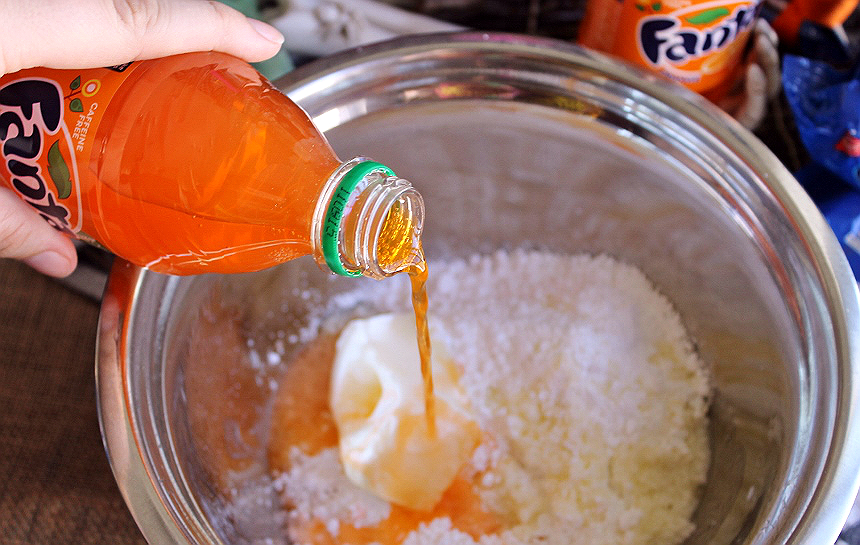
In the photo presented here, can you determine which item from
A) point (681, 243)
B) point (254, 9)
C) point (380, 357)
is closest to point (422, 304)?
point (380, 357)

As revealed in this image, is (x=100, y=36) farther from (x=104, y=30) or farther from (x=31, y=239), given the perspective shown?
(x=31, y=239)

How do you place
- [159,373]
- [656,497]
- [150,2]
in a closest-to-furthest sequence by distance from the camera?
1. [150,2]
2. [159,373]
3. [656,497]

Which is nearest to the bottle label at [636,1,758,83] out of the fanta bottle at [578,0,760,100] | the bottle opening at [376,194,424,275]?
the fanta bottle at [578,0,760,100]

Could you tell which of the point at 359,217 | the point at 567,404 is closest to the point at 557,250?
the point at 567,404

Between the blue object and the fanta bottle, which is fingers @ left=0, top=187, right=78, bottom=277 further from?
the blue object

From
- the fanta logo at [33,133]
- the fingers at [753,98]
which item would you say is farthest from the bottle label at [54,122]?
the fingers at [753,98]

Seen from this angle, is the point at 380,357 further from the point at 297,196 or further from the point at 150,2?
the point at 150,2
